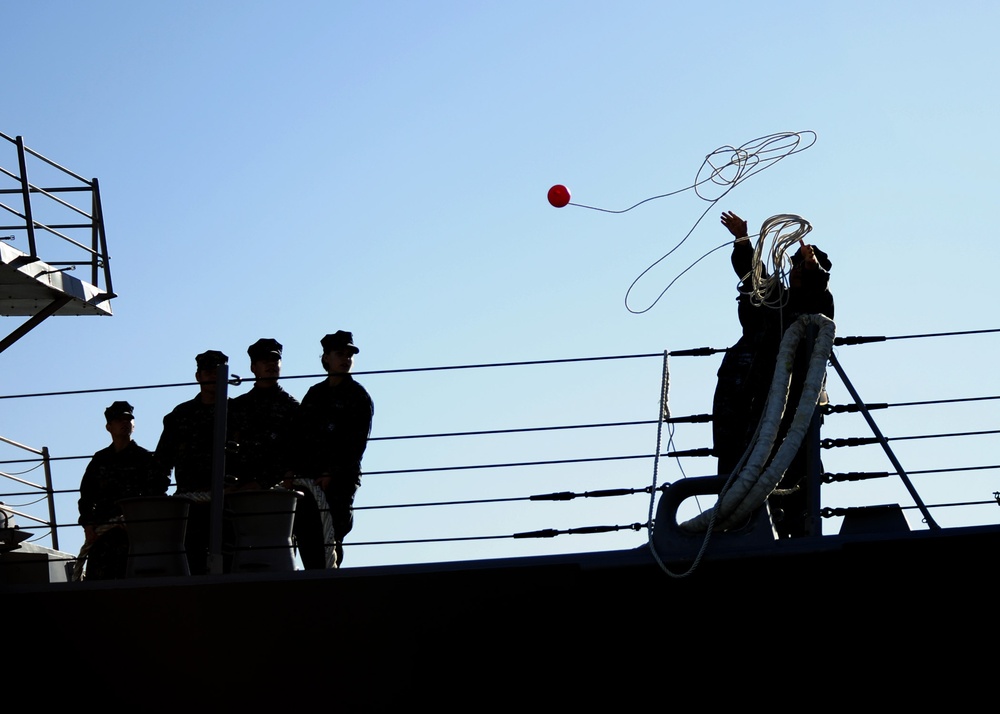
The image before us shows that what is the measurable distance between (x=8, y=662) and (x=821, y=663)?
3196 millimetres

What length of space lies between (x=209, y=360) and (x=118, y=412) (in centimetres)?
75

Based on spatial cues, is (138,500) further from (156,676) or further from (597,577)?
(597,577)

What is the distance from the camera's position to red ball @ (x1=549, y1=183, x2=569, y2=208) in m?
6.21

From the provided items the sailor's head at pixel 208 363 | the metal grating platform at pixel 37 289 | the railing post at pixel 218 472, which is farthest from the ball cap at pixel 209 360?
the metal grating platform at pixel 37 289

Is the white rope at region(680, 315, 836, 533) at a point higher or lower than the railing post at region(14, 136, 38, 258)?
lower

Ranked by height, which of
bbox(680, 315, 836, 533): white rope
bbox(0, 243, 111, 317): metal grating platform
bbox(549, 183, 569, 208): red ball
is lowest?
bbox(680, 315, 836, 533): white rope

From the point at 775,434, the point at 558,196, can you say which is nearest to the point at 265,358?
the point at 558,196

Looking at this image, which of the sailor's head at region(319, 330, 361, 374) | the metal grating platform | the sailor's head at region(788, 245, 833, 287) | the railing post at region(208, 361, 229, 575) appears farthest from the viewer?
the metal grating platform

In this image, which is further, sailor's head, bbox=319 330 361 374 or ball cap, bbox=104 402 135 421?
ball cap, bbox=104 402 135 421

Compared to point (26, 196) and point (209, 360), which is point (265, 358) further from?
point (26, 196)

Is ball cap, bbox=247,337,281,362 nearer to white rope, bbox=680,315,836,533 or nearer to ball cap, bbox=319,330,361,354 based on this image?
ball cap, bbox=319,330,361,354

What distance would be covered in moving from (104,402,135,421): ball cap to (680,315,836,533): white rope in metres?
3.39

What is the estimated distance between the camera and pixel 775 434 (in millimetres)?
5121

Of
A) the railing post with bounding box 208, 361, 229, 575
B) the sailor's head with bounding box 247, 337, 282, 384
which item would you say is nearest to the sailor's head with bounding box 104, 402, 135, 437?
the sailor's head with bounding box 247, 337, 282, 384
